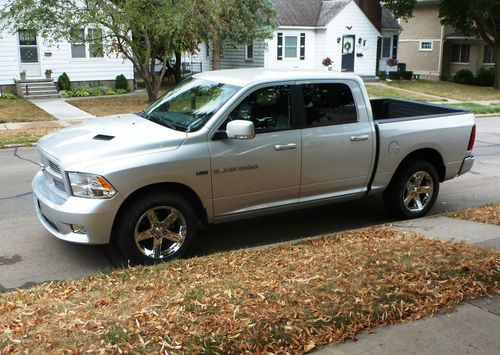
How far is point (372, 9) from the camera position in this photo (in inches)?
1463

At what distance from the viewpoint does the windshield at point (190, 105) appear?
5.83 meters

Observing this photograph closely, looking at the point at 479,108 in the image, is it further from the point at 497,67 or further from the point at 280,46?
the point at 280,46

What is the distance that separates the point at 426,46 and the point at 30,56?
29229 millimetres

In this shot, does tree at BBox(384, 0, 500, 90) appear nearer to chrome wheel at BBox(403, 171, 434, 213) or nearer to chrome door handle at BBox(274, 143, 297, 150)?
chrome wheel at BBox(403, 171, 434, 213)

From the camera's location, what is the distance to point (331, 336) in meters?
3.61

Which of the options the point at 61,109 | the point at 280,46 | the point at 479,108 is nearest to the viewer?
the point at 61,109

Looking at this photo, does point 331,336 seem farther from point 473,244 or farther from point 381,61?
point 381,61

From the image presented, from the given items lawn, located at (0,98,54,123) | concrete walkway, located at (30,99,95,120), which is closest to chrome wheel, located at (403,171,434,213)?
concrete walkway, located at (30,99,95,120)

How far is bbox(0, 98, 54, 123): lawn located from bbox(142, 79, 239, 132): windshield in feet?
40.5

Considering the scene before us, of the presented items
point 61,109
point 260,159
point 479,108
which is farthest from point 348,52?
point 260,159

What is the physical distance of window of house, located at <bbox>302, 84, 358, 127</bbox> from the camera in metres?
6.29

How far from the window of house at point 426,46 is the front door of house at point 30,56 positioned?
94.1 feet

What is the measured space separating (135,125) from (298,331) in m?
3.20

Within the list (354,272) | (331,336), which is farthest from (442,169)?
(331,336)
